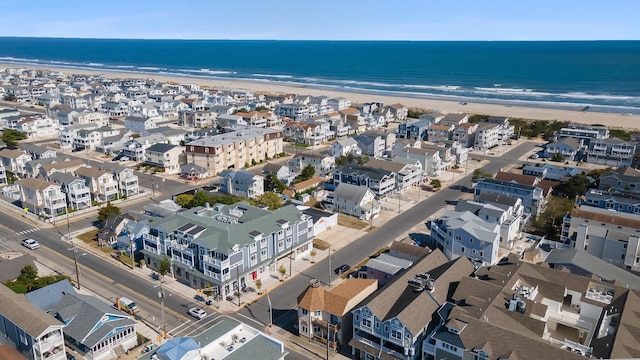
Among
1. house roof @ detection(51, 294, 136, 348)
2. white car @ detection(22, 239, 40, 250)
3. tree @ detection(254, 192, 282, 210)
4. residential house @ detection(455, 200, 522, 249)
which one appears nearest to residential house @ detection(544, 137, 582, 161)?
residential house @ detection(455, 200, 522, 249)

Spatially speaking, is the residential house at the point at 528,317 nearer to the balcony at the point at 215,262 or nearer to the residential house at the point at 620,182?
the balcony at the point at 215,262

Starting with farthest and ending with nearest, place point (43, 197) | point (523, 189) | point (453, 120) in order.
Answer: point (453, 120) < point (523, 189) < point (43, 197)

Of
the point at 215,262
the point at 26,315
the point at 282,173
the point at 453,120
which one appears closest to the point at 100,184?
the point at 282,173

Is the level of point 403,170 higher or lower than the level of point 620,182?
lower

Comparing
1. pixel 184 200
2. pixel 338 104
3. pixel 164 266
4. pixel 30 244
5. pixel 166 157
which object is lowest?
pixel 30 244

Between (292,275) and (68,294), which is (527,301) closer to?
(292,275)

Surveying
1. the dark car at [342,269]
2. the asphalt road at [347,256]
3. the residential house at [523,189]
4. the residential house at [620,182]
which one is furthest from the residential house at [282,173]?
the residential house at [620,182]

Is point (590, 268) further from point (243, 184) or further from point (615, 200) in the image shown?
point (243, 184)
